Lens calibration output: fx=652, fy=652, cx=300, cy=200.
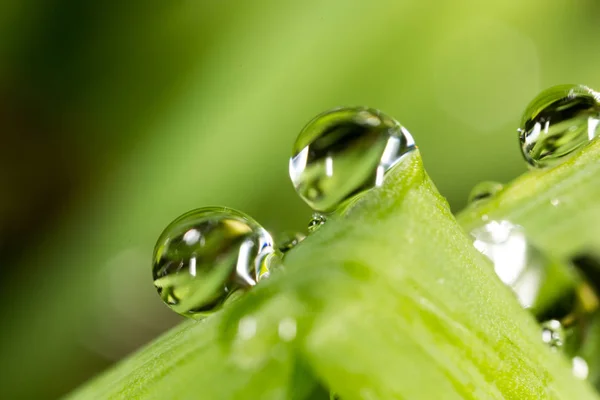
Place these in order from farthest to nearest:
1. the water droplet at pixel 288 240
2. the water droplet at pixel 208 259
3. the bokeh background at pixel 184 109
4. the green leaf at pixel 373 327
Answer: the bokeh background at pixel 184 109 < the water droplet at pixel 288 240 < the water droplet at pixel 208 259 < the green leaf at pixel 373 327

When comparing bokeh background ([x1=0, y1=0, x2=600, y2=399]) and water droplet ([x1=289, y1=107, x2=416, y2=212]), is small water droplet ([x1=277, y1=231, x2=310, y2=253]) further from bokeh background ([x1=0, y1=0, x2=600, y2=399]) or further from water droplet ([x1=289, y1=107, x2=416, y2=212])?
bokeh background ([x1=0, y1=0, x2=600, y2=399])

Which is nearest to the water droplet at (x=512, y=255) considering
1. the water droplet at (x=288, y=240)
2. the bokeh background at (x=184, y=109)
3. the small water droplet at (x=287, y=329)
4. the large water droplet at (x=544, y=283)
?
the large water droplet at (x=544, y=283)

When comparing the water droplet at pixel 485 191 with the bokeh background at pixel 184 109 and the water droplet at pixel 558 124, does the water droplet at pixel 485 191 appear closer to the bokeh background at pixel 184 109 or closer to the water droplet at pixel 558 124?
the water droplet at pixel 558 124

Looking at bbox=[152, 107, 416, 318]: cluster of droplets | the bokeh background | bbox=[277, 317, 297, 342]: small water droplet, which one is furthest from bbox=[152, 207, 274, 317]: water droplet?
the bokeh background

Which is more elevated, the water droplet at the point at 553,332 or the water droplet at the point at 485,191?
the water droplet at the point at 485,191

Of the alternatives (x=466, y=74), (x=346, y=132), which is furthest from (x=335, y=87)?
(x=346, y=132)

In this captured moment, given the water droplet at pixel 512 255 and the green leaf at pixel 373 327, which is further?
the water droplet at pixel 512 255

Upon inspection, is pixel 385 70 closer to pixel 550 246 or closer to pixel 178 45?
pixel 178 45

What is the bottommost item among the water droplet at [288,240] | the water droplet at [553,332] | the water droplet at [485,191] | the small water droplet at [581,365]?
the small water droplet at [581,365]
